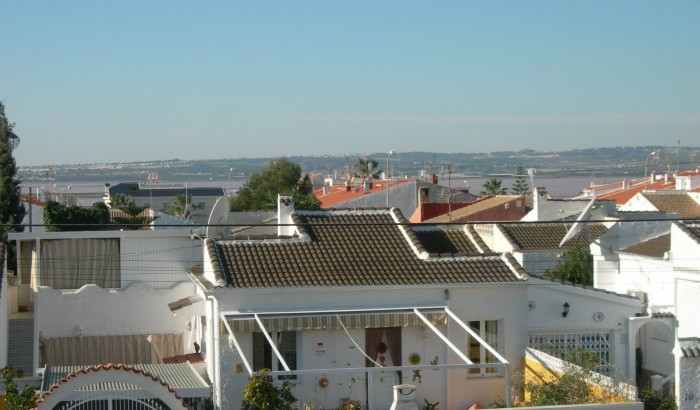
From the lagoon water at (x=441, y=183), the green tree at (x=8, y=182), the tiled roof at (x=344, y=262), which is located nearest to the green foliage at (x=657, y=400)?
the tiled roof at (x=344, y=262)

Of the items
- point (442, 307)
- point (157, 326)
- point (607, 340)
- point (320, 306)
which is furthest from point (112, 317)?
point (607, 340)

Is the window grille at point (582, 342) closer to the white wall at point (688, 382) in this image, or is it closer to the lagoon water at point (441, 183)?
the white wall at point (688, 382)

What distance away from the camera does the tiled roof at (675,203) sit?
156 ft

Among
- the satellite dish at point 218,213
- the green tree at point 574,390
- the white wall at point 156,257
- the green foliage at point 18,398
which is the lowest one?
the green foliage at point 18,398

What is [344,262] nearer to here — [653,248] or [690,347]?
[690,347]

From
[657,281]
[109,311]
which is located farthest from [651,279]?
[109,311]

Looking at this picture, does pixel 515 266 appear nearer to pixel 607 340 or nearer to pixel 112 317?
pixel 607 340

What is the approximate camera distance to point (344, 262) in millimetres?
22906

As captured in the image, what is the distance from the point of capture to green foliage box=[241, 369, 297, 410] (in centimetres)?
1839

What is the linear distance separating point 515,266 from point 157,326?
32.8 ft

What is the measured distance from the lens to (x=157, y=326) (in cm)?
2738

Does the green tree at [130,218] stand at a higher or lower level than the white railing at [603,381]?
higher

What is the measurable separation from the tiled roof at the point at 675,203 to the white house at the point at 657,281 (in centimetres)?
1727

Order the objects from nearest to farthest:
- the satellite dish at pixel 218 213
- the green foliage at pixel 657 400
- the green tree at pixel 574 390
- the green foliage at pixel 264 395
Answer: the green tree at pixel 574 390, the green foliage at pixel 657 400, the green foliage at pixel 264 395, the satellite dish at pixel 218 213
